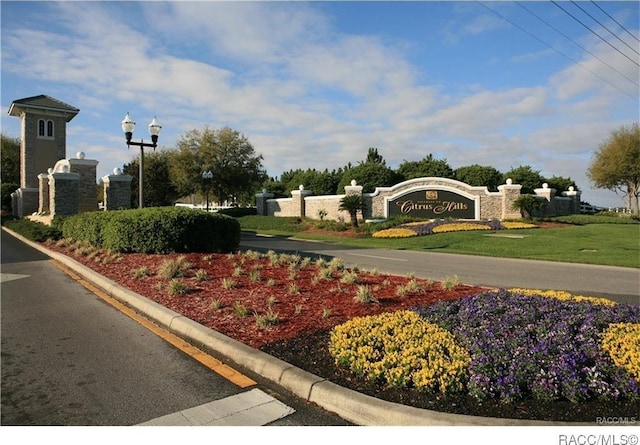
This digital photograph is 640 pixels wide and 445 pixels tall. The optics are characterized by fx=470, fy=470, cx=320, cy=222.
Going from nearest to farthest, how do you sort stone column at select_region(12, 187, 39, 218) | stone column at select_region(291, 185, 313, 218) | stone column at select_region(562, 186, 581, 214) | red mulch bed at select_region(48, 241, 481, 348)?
red mulch bed at select_region(48, 241, 481, 348) → stone column at select_region(12, 187, 39, 218) → stone column at select_region(291, 185, 313, 218) → stone column at select_region(562, 186, 581, 214)

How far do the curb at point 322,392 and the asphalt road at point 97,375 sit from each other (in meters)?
0.09

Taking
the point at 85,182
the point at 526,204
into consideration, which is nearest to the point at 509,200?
the point at 526,204

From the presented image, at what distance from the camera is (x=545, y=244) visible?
754 inches

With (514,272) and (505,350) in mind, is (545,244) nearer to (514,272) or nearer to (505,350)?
(514,272)

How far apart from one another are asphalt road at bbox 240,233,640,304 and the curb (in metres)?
5.20

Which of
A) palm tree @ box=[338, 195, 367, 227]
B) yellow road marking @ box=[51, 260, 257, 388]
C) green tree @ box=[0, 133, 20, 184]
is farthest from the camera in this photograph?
green tree @ box=[0, 133, 20, 184]

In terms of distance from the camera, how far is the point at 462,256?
53.0 ft

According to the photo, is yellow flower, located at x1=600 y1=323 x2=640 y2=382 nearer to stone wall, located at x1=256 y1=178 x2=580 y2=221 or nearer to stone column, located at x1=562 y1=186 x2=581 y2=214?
stone wall, located at x1=256 y1=178 x2=580 y2=221

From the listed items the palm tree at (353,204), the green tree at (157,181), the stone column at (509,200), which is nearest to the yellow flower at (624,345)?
the palm tree at (353,204)

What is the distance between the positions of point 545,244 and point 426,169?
110ft

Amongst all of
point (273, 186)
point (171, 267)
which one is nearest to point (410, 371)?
point (171, 267)

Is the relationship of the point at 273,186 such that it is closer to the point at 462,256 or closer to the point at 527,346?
the point at 462,256

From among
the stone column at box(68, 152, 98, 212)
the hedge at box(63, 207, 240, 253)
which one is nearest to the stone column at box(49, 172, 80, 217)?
the stone column at box(68, 152, 98, 212)

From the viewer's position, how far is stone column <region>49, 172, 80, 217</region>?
2306 centimetres
